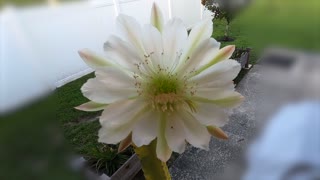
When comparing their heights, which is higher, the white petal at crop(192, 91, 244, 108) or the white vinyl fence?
the white vinyl fence

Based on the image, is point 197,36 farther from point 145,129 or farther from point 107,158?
point 107,158

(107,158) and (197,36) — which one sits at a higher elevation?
(197,36)

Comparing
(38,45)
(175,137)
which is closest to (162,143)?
(175,137)

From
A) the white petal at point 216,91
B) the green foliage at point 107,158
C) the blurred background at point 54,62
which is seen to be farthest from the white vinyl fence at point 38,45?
the green foliage at point 107,158

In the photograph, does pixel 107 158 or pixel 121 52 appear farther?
pixel 107 158


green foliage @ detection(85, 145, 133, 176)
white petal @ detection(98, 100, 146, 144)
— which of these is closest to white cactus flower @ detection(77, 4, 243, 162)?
white petal @ detection(98, 100, 146, 144)

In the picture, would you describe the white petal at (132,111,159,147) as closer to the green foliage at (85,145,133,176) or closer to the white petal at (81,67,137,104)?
the white petal at (81,67,137,104)
